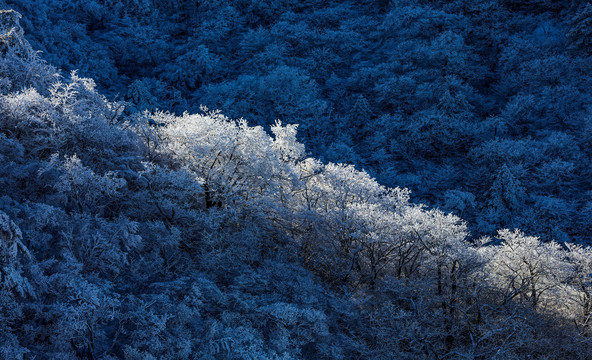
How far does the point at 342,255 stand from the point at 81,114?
44.2 feet

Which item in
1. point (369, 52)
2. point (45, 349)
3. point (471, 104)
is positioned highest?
point (369, 52)

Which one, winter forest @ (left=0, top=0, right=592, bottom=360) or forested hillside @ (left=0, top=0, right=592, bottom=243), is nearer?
winter forest @ (left=0, top=0, right=592, bottom=360)

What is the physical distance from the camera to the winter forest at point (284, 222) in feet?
38.1

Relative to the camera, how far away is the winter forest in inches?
457

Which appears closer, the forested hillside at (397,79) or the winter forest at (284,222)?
the winter forest at (284,222)

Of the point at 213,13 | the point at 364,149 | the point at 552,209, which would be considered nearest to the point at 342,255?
the point at 552,209

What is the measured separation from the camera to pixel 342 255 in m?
21.1

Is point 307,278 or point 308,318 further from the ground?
point 307,278

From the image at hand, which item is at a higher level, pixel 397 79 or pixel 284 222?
pixel 397 79

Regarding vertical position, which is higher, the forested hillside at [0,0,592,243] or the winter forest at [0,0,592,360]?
the forested hillside at [0,0,592,243]

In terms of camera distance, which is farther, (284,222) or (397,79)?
(397,79)

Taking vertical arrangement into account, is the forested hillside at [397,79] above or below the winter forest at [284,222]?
above

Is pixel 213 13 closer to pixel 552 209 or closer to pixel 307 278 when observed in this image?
pixel 552 209

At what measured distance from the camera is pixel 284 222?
2128cm
